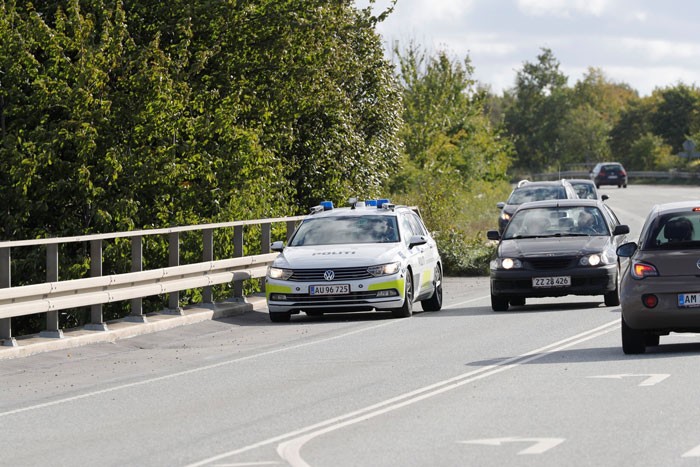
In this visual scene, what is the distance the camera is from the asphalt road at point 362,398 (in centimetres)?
925

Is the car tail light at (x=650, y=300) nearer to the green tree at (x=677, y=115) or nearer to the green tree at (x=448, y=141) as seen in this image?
the green tree at (x=448, y=141)

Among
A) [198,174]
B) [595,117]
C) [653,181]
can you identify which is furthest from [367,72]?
[595,117]

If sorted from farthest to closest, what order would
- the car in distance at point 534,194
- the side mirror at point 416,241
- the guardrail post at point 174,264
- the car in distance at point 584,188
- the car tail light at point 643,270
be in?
the car in distance at point 584,188 → the car in distance at point 534,194 → the side mirror at point 416,241 → the guardrail post at point 174,264 → the car tail light at point 643,270

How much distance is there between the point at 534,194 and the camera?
126 feet

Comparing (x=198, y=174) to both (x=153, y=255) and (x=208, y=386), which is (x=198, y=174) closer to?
(x=153, y=255)

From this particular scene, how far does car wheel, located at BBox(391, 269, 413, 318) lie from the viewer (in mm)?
20297

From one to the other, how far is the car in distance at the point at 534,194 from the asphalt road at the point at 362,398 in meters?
Answer: 18.4

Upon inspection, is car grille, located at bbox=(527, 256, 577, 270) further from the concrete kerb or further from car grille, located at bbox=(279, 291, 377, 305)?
the concrete kerb

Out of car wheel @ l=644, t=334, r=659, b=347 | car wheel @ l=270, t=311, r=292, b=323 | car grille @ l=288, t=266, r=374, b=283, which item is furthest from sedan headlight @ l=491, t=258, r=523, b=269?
car wheel @ l=644, t=334, r=659, b=347

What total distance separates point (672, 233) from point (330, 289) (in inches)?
232

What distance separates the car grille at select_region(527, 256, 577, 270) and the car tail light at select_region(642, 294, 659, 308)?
249 inches

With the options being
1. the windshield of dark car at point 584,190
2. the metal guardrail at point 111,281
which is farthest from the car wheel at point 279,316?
the windshield of dark car at point 584,190

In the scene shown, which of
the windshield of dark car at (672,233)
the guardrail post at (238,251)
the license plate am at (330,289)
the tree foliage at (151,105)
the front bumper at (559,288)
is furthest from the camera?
the tree foliage at (151,105)

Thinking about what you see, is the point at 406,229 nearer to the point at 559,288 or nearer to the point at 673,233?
the point at 559,288
